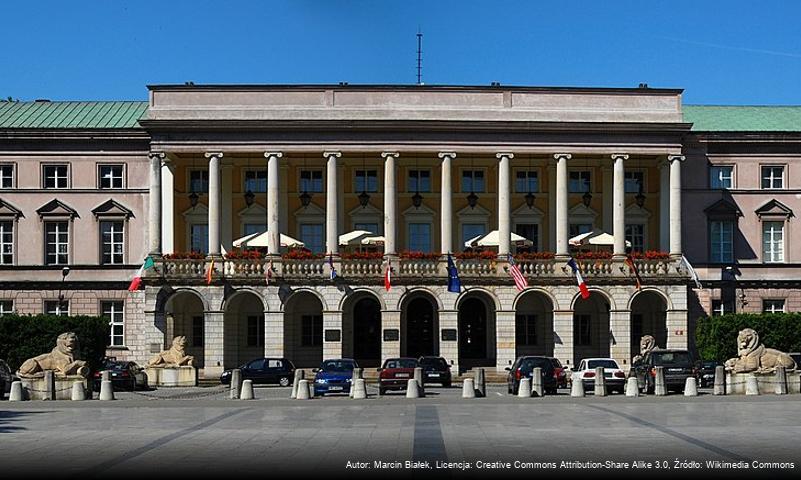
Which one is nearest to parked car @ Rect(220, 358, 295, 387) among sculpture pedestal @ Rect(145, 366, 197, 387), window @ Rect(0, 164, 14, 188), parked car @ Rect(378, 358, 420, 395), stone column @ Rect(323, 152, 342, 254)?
sculpture pedestal @ Rect(145, 366, 197, 387)

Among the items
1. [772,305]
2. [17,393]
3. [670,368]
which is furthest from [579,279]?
[17,393]

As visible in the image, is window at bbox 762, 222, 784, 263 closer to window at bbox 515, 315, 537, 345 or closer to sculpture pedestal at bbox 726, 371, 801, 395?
window at bbox 515, 315, 537, 345

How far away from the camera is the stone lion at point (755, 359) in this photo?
4803cm

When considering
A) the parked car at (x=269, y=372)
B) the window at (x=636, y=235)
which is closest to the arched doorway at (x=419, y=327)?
the window at (x=636, y=235)

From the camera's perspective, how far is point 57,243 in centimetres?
7344

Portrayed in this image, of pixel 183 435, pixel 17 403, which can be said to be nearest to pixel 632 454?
pixel 183 435

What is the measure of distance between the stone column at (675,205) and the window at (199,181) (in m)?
25.5

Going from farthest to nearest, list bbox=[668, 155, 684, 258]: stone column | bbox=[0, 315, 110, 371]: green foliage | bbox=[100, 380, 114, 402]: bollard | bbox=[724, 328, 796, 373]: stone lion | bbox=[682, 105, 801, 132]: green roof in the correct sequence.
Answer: bbox=[682, 105, 801, 132]: green roof
bbox=[668, 155, 684, 258]: stone column
bbox=[0, 315, 110, 371]: green foliage
bbox=[724, 328, 796, 373]: stone lion
bbox=[100, 380, 114, 402]: bollard

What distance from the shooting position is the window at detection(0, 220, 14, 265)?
73.2 m

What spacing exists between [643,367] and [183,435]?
27.2m

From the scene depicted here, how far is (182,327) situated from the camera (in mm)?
72188

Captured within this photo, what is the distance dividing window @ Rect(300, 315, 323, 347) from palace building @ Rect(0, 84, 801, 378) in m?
0.08

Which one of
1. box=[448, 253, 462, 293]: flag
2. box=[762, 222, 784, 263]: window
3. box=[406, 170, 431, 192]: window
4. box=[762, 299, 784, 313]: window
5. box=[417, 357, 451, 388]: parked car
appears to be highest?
box=[406, 170, 431, 192]: window

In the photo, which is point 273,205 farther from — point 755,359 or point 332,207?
point 755,359
